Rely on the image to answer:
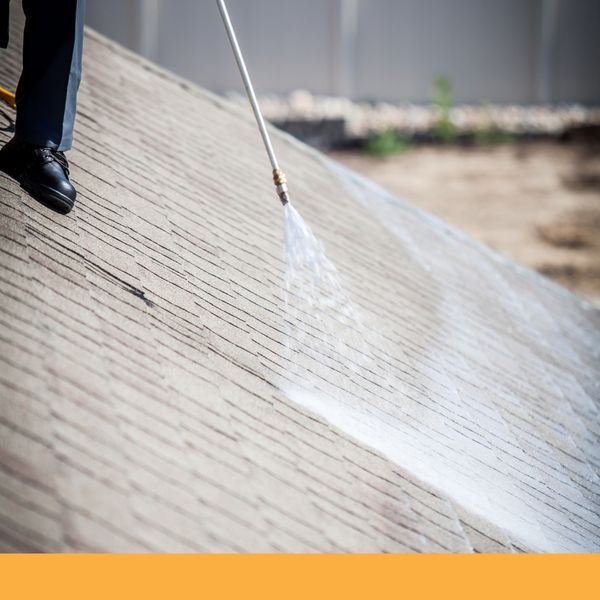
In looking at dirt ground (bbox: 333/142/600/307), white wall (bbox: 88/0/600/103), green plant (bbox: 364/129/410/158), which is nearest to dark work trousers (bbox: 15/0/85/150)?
dirt ground (bbox: 333/142/600/307)

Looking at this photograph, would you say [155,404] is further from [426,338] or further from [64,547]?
[426,338]

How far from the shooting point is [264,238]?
340cm

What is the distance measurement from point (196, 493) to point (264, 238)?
1.69 metres

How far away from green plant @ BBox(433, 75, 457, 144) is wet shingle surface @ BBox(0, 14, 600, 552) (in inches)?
351

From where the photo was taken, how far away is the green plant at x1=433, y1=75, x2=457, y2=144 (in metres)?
12.8

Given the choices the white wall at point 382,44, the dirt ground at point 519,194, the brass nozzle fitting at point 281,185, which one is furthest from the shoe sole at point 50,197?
the white wall at point 382,44

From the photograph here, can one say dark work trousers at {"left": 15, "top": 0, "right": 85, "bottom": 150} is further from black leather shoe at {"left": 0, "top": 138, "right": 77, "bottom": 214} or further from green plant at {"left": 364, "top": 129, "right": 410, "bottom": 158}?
green plant at {"left": 364, "top": 129, "right": 410, "bottom": 158}

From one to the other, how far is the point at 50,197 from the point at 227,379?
894mm

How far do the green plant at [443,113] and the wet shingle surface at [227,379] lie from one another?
8915 mm

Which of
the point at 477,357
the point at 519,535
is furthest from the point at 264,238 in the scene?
the point at 519,535

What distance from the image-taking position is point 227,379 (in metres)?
2.35

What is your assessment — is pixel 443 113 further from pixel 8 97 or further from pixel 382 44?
pixel 8 97

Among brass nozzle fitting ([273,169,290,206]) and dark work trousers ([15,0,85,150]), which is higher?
dark work trousers ([15,0,85,150])

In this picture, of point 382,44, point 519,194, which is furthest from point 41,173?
point 382,44
